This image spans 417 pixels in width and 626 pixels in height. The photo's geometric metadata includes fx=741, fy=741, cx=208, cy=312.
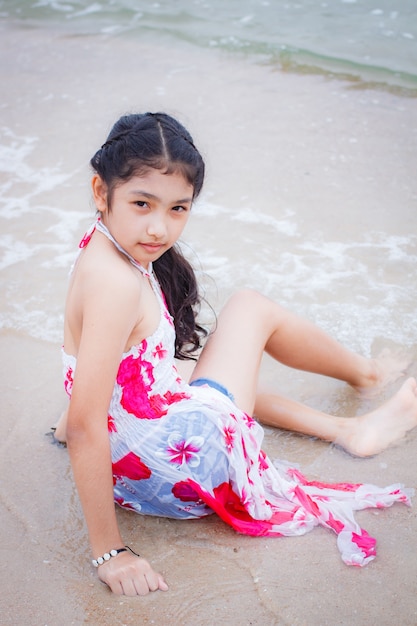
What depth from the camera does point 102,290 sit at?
196cm

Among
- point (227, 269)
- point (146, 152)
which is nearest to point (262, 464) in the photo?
point (146, 152)

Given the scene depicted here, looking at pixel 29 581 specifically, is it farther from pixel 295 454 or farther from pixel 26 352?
pixel 26 352

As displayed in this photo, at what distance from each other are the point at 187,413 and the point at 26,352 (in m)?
1.26

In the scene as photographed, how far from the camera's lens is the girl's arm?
1.93m

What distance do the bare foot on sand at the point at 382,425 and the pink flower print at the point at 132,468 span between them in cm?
81

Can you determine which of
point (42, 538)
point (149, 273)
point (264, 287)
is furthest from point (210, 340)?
point (264, 287)

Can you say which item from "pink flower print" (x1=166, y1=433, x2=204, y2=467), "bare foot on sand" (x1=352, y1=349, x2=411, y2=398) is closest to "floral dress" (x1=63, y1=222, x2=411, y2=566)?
"pink flower print" (x1=166, y1=433, x2=204, y2=467)

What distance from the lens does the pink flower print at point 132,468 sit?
223cm

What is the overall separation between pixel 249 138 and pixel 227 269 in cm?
171

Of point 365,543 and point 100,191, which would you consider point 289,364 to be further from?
point 100,191

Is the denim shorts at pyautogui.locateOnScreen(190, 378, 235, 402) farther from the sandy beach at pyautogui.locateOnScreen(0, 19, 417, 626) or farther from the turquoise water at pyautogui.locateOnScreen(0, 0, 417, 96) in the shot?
the turquoise water at pyautogui.locateOnScreen(0, 0, 417, 96)

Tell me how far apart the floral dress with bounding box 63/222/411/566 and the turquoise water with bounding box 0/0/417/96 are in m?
4.61

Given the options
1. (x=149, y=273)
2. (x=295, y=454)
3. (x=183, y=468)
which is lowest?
→ (x=295, y=454)

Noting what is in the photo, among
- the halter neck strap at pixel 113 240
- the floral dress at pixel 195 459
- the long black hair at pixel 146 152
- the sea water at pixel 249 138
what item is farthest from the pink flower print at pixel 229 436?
the sea water at pixel 249 138
